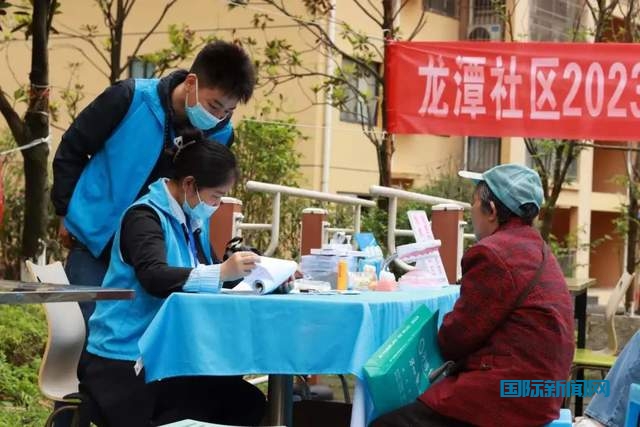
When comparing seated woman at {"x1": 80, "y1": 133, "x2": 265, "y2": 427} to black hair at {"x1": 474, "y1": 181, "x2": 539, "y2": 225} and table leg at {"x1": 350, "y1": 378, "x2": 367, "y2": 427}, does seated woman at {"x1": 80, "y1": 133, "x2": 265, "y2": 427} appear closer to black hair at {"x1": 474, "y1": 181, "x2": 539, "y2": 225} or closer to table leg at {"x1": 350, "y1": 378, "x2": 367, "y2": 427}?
table leg at {"x1": 350, "y1": 378, "x2": 367, "y2": 427}

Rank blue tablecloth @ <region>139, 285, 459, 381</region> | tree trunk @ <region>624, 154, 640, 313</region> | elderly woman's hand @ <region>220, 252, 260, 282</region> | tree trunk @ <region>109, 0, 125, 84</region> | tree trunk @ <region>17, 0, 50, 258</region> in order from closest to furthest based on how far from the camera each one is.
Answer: blue tablecloth @ <region>139, 285, 459, 381</region> < elderly woman's hand @ <region>220, 252, 260, 282</region> < tree trunk @ <region>17, 0, 50, 258</region> < tree trunk @ <region>109, 0, 125, 84</region> < tree trunk @ <region>624, 154, 640, 313</region>

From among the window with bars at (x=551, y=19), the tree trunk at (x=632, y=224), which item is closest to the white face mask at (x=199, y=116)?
the tree trunk at (x=632, y=224)

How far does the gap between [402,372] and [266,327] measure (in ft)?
1.49

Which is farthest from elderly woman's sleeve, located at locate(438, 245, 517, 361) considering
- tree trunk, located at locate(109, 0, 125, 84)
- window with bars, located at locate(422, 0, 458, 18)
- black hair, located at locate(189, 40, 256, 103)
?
window with bars, located at locate(422, 0, 458, 18)

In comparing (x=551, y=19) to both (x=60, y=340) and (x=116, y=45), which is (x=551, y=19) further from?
(x=60, y=340)

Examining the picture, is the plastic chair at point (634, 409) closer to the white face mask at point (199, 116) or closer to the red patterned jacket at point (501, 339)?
the red patterned jacket at point (501, 339)

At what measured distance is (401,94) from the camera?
7.31 metres

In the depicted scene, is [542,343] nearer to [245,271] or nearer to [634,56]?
[245,271]

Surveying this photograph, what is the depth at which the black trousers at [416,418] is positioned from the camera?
3225 mm

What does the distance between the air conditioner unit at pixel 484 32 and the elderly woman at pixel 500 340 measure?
16959 millimetres

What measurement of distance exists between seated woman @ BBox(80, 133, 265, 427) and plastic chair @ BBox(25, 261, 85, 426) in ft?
1.65

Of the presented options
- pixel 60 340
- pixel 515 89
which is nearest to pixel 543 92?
pixel 515 89

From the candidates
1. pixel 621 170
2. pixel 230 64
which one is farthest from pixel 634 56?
pixel 621 170

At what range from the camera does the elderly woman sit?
Result: 3.17 metres
